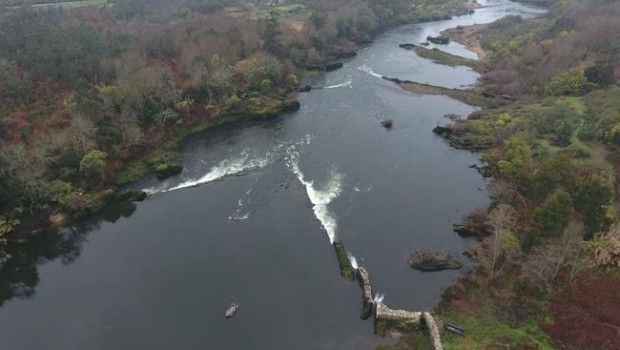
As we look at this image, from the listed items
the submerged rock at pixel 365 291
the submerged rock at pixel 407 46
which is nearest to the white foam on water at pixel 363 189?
the submerged rock at pixel 365 291

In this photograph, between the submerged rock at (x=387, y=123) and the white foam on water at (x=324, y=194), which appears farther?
the submerged rock at (x=387, y=123)

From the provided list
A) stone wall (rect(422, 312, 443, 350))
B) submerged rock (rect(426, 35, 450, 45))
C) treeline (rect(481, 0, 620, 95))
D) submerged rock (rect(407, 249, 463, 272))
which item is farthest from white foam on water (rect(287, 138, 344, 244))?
submerged rock (rect(426, 35, 450, 45))

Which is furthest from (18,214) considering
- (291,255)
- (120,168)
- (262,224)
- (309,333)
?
(309,333)

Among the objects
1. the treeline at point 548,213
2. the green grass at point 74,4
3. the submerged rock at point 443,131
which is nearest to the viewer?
the treeline at point 548,213

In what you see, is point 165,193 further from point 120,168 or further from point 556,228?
point 556,228

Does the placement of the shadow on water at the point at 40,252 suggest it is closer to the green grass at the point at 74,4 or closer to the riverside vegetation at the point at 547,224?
the riverside vegetation at the point at 547,224

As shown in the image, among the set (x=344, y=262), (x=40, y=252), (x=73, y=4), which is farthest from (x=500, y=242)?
(x=73, y=4)
